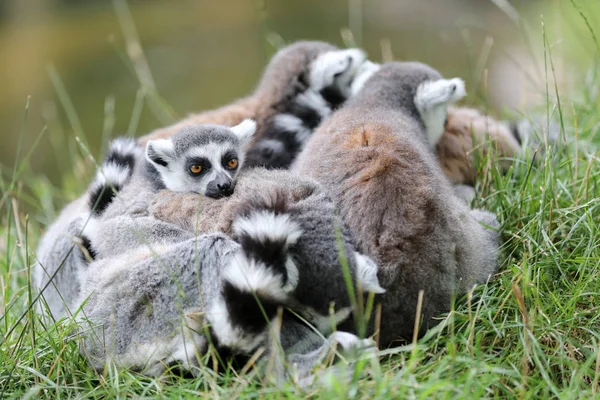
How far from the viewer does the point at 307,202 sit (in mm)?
3229

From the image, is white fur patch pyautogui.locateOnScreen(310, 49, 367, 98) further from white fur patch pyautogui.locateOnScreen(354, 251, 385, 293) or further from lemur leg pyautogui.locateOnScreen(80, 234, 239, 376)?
white fur patch pyautogui.locateOnScreen(354, 251, 385, 293)

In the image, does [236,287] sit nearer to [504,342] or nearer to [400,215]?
[400,215]

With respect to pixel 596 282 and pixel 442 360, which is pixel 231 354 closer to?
pixel 442 360

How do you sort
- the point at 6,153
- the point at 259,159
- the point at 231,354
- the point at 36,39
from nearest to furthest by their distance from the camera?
the point at 231,354 → the point at 259,159 → the point at 6,153 → the point at 36,39

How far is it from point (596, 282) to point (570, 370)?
1.86 feet

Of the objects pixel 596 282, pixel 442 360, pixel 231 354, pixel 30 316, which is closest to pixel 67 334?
pixel 30 316

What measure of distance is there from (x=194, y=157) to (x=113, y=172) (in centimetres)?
61

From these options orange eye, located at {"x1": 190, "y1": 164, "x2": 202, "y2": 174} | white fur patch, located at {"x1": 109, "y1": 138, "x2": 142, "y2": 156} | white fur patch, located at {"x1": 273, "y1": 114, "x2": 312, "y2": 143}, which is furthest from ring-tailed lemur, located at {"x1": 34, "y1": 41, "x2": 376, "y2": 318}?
orange eye, located at {"x1": 190, "y1": 164, "x2": 202, "y2": 174}

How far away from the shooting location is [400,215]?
317 centimetres

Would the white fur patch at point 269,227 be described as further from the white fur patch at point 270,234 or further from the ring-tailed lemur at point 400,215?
the ring-tailed lemur at point 400,215

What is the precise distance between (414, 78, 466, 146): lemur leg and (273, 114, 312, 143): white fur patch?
0.90 m

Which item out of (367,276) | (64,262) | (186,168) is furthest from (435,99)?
(64,262)

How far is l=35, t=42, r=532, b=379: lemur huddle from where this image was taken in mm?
2920

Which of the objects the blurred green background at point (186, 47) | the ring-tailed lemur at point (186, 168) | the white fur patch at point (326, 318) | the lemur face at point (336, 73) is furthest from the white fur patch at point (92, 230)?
the blurred green background at point (186, 47)
